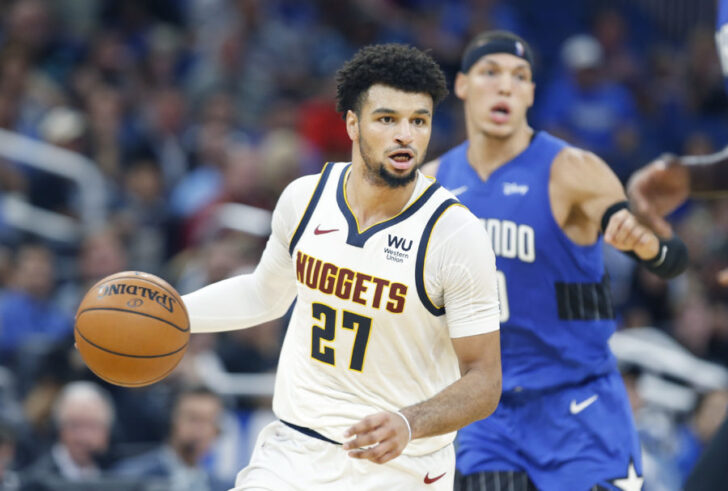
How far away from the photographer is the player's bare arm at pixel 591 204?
4.92 meters

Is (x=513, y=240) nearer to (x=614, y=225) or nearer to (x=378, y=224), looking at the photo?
(x=614, y=225)

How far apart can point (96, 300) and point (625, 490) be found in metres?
2.60

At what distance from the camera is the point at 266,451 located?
4.59 meters

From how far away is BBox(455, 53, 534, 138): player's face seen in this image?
18.3ft

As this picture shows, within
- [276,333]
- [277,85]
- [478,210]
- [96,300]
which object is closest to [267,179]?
[276,333]

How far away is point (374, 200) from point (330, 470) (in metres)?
1.10

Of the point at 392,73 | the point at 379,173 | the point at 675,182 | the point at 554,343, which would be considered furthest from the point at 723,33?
the point at 379,173

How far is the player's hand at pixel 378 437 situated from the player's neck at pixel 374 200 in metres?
1.00

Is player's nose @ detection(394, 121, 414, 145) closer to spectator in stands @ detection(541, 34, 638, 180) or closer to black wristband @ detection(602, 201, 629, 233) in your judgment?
black wristband @ detection(602, 201, 629, 233)

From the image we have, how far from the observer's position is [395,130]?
436cm

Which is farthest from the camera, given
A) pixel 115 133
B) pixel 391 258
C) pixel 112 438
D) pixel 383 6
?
pixel 383 6

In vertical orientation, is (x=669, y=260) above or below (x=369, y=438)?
above

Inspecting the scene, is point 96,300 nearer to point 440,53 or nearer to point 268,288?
point 268,288

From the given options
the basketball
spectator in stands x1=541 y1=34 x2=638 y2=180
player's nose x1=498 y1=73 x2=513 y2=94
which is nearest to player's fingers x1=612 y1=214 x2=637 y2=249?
player's nose x1=498 y1=73 x2=513 y2=94
